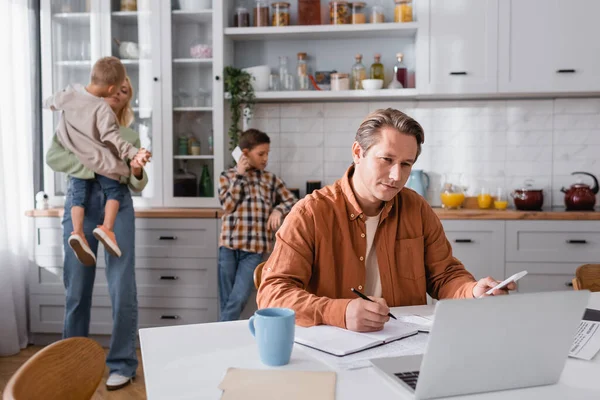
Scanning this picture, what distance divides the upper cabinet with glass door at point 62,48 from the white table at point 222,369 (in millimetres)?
2747

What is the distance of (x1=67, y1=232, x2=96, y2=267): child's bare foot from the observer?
2.89 m

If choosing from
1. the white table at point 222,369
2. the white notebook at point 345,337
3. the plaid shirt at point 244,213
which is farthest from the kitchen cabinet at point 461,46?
the white table at point 222,369

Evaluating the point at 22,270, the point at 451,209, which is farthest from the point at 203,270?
the point at 451,209

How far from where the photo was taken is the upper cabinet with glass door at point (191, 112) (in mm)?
3746

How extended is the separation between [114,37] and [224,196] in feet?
4.18

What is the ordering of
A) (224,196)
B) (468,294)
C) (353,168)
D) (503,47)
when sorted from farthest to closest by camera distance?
(503,47) → (224,196) → (353,168) → (468,294)

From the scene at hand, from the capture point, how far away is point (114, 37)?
149 inches

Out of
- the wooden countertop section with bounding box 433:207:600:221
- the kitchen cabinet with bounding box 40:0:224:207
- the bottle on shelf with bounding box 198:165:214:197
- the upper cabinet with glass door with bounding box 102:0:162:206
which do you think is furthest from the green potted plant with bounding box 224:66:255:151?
the wooden countertop section with bounding box 433:207:600:221

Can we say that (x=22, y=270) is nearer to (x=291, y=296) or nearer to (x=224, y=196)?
(x=224, y=196)

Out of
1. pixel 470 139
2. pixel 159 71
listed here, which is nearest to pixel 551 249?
pixel 470 139

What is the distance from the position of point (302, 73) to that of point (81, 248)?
1.76 m

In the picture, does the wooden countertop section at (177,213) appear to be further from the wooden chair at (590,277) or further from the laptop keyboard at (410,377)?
the laptop keyboard at (410,377)

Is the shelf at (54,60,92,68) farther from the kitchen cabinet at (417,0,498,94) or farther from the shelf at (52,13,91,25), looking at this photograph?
the kitchen cabinet at (417,0,498,94)

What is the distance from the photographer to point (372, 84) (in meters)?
3.71
